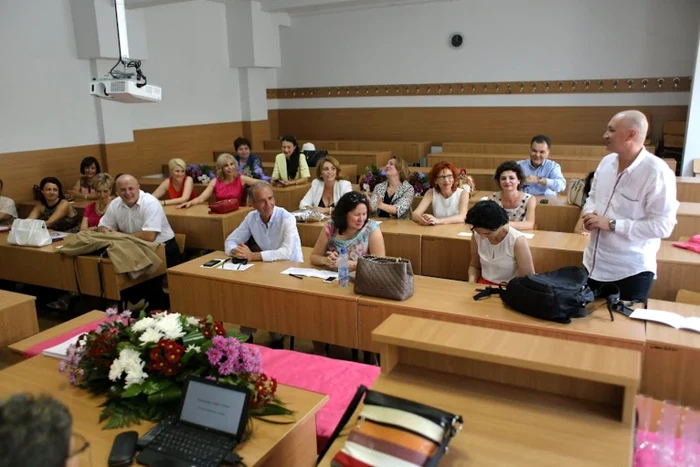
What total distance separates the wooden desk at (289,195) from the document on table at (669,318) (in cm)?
440

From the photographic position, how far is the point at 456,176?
484 centimetres

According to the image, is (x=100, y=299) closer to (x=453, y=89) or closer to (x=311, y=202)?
(x=311, y=202)

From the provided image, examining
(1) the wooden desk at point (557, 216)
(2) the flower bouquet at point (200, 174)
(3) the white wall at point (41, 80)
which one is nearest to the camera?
(1) the wooden desk at point (557, 216)

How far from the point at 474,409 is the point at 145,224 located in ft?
12.2

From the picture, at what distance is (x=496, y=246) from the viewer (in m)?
3.30

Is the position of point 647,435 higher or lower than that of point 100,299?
higher

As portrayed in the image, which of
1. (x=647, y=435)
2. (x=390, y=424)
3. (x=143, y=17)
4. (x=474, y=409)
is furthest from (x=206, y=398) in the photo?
(x=143, y=17)

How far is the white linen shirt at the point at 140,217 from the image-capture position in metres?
4.80

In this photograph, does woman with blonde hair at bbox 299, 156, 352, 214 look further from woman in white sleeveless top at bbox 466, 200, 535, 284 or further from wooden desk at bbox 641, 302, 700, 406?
wooden desk at bbox 641, 302, 700, 406

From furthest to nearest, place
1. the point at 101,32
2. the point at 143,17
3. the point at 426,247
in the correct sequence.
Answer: the point at 143,17, the point at 101,32, the point at 426,247

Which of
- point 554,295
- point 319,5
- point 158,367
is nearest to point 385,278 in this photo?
point 554,295

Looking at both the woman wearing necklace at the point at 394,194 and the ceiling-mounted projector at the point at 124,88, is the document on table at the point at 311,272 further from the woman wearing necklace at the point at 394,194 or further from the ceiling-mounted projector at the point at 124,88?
the ceiling-mounted projector at the point at 124,88

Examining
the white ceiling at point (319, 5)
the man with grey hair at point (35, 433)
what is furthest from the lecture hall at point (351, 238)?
the white ceiling at point (319, 5)

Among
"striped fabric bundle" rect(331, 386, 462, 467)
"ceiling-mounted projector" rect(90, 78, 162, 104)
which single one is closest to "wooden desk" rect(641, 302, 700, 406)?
"striped fabric bundle" rect(331, 386, 462, 467)
